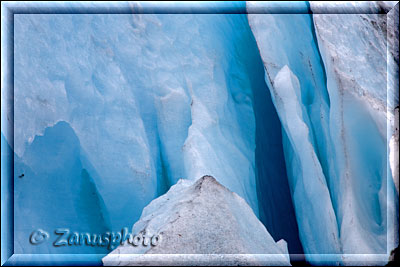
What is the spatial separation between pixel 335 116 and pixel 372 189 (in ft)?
1.72

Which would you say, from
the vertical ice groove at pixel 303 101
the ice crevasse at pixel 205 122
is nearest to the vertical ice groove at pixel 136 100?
the ice crevasse at pixel 205 122

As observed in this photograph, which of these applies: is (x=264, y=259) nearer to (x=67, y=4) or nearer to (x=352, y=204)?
(x=352, y=204)

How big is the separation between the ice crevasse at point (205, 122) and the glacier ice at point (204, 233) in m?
0.63

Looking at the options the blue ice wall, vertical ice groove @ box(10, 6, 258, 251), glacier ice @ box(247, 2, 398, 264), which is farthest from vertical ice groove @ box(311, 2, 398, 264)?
the blue ice wall

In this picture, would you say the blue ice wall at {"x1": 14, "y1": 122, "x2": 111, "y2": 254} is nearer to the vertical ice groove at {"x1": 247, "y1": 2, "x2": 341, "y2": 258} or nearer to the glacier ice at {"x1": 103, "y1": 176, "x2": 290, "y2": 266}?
the glacier ice at {"x1": 103, "y1": 176, "x2": 290, "y2": 266}

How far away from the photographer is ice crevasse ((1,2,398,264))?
2314mm

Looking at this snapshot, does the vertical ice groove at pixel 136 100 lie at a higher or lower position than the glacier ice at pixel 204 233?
higher

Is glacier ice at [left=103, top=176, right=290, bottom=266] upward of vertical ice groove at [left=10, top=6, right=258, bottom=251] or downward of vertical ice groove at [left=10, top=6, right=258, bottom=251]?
downward

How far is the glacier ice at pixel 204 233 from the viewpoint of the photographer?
4.45ft

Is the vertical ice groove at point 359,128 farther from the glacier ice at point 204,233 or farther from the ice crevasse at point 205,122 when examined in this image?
the glacier ice at point 204,233

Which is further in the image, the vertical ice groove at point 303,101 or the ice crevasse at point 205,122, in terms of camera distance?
the vertical ice groove at point 303,101

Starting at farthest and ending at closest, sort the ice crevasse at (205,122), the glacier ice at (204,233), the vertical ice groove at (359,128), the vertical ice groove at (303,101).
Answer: the vertical ice groove at (303,101)
the ice crevasse at (205,122)
the vertical ice groove at (359,128)
the glacier ice at (204,233)

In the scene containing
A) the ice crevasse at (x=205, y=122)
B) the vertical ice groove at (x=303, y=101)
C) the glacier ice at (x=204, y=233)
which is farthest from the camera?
the vertical ice groove at (x=303, y=101)

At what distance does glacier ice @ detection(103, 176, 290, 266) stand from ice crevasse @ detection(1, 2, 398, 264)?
0.63 metres
